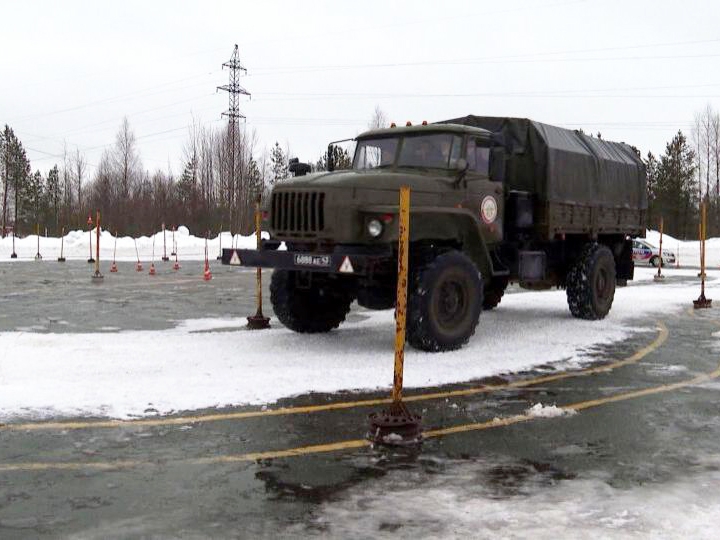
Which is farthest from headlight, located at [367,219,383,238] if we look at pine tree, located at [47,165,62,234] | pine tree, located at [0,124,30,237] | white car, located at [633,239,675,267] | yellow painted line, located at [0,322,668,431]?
pine tree, located at [47,165,62,234]

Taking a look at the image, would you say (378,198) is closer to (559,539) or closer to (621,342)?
(621,342)

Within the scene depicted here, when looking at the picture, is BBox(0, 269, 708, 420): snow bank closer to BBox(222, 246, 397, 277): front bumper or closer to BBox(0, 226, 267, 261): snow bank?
BBox(222, 246, 397, 277): front bumper

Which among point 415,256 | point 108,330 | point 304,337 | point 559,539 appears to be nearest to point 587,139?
point 415,256

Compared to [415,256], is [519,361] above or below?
below

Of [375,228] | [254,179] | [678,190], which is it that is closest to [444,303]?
[375,228]

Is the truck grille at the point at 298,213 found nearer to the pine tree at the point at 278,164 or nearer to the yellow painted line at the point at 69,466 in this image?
the yellow painted line at the point at 69,466

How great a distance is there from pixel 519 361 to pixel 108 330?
5836 mm

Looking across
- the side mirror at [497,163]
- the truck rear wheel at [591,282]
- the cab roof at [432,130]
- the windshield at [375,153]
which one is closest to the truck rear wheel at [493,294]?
the truck rear wheel at [591,282]

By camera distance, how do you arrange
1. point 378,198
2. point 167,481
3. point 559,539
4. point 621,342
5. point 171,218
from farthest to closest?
point 171,218 → point 621,342 → point 378,198 → point 167,481 → point 559,539

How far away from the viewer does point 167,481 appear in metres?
4.50

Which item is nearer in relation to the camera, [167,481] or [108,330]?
[167,481]

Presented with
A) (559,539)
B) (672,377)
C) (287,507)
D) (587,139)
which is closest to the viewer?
(559,539)

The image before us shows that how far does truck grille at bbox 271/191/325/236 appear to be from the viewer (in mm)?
8625

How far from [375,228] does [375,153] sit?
2011mm
